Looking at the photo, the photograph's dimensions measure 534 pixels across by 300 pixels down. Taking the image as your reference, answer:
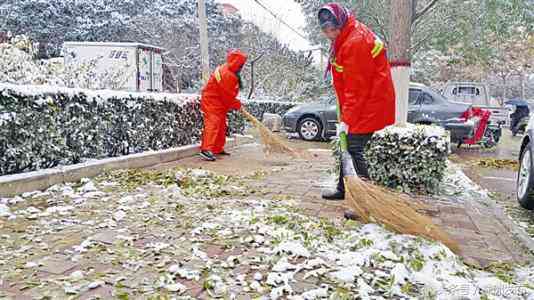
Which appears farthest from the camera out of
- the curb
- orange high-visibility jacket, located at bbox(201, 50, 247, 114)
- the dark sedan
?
the dark sedan

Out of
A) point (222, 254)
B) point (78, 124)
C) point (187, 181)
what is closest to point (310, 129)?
point (187, 181)

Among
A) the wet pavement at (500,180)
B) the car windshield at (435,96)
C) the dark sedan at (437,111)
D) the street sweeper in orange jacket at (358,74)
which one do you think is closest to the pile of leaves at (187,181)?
the street sweeper in orange jacket at (358,74)

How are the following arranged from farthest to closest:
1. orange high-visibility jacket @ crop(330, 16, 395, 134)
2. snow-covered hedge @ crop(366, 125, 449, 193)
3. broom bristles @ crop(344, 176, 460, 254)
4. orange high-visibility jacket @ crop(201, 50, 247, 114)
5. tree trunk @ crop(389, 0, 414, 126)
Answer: orange high-visibility jacket @ crop(201, 50, 247, 114) < tree trunk @ crop(389, 0, 414, 126) < snow-covered hedge @ crop(366, 125, 449, 193) < orange high-visibility jacket @ crop(330, 16, 395, 134) < broom bristles @ crop(344, 176, 460, 254)

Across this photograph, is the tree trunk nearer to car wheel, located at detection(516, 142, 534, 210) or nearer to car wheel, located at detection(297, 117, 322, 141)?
car wheel, located at detection(516, 142, 534, 210)

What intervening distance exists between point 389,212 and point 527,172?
231 centimetres

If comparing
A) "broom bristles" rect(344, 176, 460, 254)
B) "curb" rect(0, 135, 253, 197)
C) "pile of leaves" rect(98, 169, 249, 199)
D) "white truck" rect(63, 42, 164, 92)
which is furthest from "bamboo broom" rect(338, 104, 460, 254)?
"white truck" rect(63, 42, 164, 92)

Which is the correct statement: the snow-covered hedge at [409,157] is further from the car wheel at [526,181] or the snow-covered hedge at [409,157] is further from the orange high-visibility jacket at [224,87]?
the orange high-visibility jacket at [224,87]

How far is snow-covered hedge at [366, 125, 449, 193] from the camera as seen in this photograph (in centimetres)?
424

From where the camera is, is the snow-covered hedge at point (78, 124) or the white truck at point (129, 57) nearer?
the snow-covered hedge at point (78, 124)

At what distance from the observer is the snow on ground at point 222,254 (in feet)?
6.81

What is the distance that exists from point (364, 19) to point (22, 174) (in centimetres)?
1132

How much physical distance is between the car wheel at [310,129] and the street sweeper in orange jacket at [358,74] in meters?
7.68

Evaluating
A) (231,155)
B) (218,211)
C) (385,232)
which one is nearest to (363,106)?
(385,232)

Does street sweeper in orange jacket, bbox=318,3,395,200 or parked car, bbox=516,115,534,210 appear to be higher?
street sweeper in orange jacket, bbox=318,3,395,200
